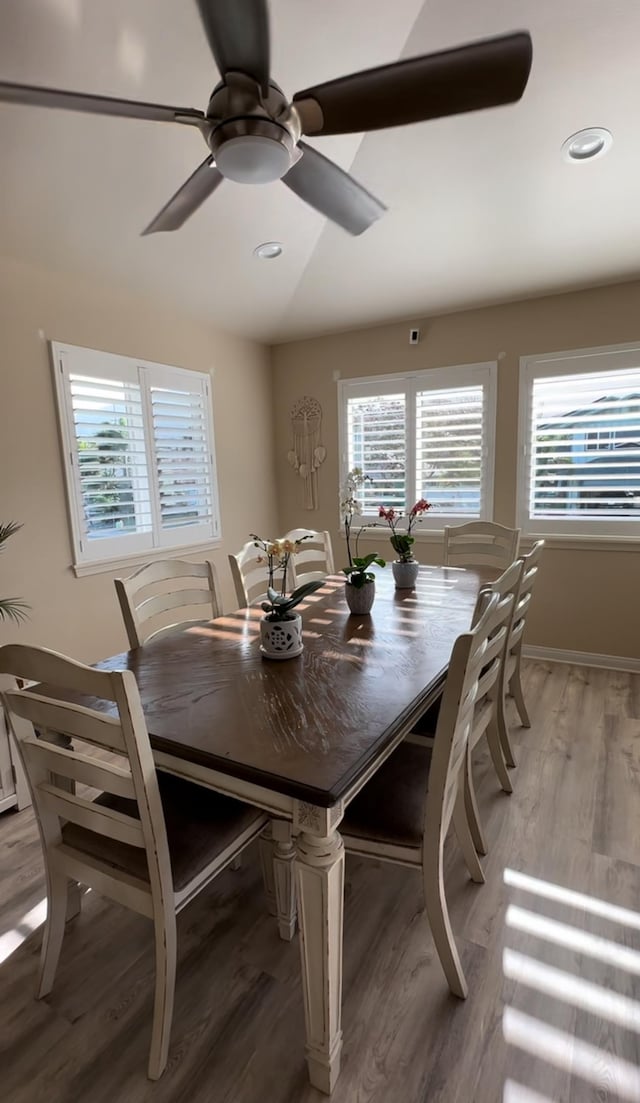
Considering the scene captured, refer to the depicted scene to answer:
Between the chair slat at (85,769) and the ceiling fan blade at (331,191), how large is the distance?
1.74 metres

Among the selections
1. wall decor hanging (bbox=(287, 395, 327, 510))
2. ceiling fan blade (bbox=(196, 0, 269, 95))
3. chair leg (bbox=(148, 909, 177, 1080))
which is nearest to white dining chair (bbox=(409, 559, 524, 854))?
chair leg (bbox=(148, 909, 177, 1080))

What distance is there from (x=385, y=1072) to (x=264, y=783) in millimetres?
825

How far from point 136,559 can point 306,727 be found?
241 cm

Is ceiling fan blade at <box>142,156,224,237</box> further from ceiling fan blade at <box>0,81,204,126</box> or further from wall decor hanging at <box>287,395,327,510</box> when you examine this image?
wall decor hanging at <box>287,395,327,510</box>

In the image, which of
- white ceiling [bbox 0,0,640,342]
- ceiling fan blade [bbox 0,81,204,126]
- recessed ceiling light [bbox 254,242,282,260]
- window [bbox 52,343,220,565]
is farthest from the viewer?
recessed ceiling light [bbox 254,242,282,260]

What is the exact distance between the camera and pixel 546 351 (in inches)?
138

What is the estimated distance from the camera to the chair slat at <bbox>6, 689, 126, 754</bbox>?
1.06 metres

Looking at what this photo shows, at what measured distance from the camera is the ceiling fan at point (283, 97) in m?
1.18

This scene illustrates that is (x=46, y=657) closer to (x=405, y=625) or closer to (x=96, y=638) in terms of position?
(x=405, y=625)

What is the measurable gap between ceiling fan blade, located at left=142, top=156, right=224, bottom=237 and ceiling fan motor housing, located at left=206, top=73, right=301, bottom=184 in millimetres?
152

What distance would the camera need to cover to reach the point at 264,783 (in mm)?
1030

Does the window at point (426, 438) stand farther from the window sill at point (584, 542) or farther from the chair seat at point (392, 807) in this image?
the chair seat at point (392, 807)

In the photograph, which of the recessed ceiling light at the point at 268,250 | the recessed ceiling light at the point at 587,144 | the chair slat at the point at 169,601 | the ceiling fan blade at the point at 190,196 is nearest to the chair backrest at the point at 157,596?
the chair slat at the point at 169,601

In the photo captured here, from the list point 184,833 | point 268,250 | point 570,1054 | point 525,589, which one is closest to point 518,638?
point 525,589
